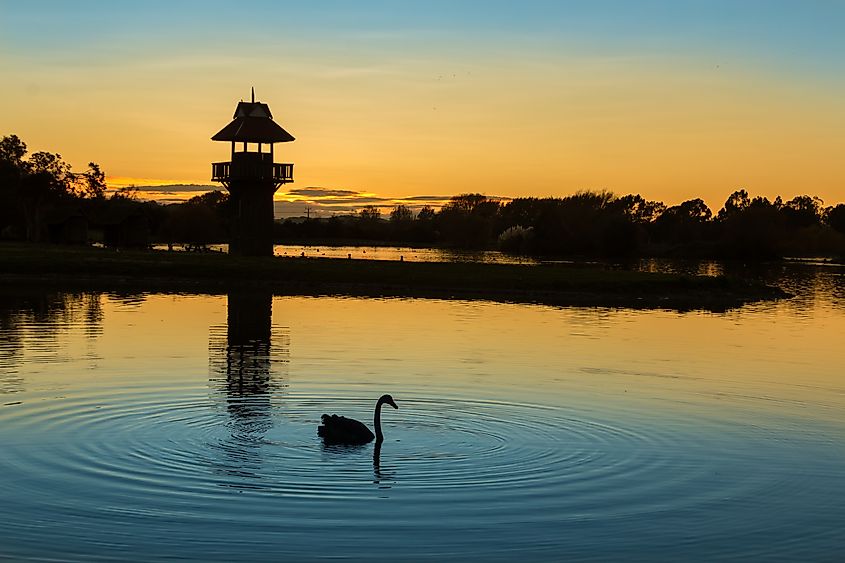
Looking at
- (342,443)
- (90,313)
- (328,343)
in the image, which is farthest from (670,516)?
(90,313)

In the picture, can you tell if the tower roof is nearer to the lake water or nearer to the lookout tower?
the lookout tower

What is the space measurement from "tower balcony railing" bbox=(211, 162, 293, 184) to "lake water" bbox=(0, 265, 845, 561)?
132ft

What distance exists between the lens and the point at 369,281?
6581 centimetres

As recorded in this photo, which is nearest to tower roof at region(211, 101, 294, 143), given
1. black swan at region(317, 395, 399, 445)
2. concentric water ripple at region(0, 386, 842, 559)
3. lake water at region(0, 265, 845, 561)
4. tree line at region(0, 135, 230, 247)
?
tree line at region(0, 135, 230, 247)

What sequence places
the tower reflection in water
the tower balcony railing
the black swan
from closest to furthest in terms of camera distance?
the tower reflection in water → the black swan → the tower balcony railing

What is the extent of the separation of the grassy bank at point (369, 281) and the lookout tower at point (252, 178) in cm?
743

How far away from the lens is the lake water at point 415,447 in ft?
45.7

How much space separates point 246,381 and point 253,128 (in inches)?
2162

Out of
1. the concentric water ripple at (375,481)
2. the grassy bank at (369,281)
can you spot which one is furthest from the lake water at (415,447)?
the grassy bank at (369,281)

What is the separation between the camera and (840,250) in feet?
591

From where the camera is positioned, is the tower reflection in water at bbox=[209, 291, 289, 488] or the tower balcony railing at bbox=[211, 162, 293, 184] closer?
the tower reflection in water at bbox=[209, 291, 289, 488]

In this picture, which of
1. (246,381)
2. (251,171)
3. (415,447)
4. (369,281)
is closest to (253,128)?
(251,171)

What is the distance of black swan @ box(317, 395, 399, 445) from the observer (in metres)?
19.2

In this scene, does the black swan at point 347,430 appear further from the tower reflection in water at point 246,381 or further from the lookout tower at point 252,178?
the lookout tower at point 252,178
